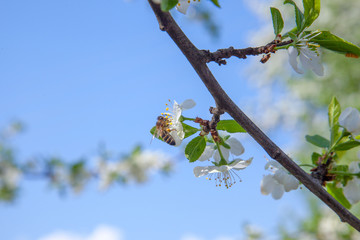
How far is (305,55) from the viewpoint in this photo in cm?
70

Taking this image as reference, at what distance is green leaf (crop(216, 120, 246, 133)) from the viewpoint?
0.63 metres

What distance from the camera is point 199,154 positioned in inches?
24.8

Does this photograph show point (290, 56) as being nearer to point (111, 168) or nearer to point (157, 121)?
point (157, 121)

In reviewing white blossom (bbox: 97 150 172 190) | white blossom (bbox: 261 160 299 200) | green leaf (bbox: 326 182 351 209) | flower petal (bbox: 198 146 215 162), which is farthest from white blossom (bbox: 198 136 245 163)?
white blossom (bbox: 97 150 172 190)

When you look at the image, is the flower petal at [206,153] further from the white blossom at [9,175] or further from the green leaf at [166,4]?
the white blossom at [9,175]

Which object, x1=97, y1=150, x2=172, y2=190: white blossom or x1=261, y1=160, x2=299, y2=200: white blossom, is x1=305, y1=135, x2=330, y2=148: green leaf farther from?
x1=97, y1=150, x2=172, y2=190: white blossom

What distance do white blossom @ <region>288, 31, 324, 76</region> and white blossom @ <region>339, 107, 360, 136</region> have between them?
0.31ft

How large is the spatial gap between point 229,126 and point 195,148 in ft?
0.23

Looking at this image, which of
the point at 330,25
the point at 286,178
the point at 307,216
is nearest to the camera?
the point at 286,178

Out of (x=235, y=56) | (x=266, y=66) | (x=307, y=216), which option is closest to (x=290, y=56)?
(x=235, y=56)

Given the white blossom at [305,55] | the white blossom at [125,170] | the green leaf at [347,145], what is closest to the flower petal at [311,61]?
the white blossom at [305,55]

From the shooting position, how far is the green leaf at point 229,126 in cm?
63

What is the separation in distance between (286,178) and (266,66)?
6740 mm

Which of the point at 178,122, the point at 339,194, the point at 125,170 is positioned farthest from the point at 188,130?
the point at 125,170
